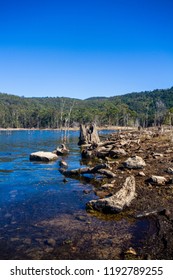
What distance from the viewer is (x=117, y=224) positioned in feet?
42.6

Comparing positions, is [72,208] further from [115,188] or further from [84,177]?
[84,177]

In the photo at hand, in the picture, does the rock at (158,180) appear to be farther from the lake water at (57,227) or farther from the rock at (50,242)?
the rock at (50,242)

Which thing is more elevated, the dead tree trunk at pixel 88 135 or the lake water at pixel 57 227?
the dead tree trunk at pixel 88 135

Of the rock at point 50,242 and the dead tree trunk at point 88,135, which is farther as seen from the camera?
the dead tree trunk at point 88,135

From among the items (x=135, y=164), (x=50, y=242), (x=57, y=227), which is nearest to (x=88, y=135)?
(x=135, y=164)

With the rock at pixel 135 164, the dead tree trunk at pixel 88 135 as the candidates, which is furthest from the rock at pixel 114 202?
the dead tree trunk at pixel 88 135

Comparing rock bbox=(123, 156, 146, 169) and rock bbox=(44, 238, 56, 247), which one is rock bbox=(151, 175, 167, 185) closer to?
rock bbox=(123, 156, 146, 169)

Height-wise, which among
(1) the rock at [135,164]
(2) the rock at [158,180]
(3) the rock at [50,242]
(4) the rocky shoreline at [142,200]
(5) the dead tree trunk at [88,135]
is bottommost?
(3) the rock at [50,242]

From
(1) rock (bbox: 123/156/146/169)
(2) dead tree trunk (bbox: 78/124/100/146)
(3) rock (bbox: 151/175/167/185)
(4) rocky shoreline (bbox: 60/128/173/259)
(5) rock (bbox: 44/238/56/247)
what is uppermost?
(2) dead tree trunk (bbox: 78/124/100/146)

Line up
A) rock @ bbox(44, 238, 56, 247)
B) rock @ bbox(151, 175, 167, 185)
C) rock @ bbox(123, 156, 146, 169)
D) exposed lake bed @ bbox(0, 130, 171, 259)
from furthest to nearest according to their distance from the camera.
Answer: rock @ bbox(123, 156, 146, 169) < rock @ bbox(151, 175, 167, 185) < rock @ bbox(44, 238, 56, 247) < exposed lake bed @ bbox(0, 130, 171, 259)

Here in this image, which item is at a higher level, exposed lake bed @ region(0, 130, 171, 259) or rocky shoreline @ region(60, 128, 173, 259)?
rocky shoreline @ region(60, 128, 173, 259)

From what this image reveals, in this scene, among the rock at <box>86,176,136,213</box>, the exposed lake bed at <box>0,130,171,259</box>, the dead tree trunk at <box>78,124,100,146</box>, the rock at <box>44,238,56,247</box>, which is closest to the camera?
the exposed lake bed at <box>0,130,171,259</box>

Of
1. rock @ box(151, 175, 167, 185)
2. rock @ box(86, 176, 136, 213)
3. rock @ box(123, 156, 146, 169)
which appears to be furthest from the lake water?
rock @ box(123, 156, 146, 169)

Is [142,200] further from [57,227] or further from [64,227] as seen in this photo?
[57,227]
